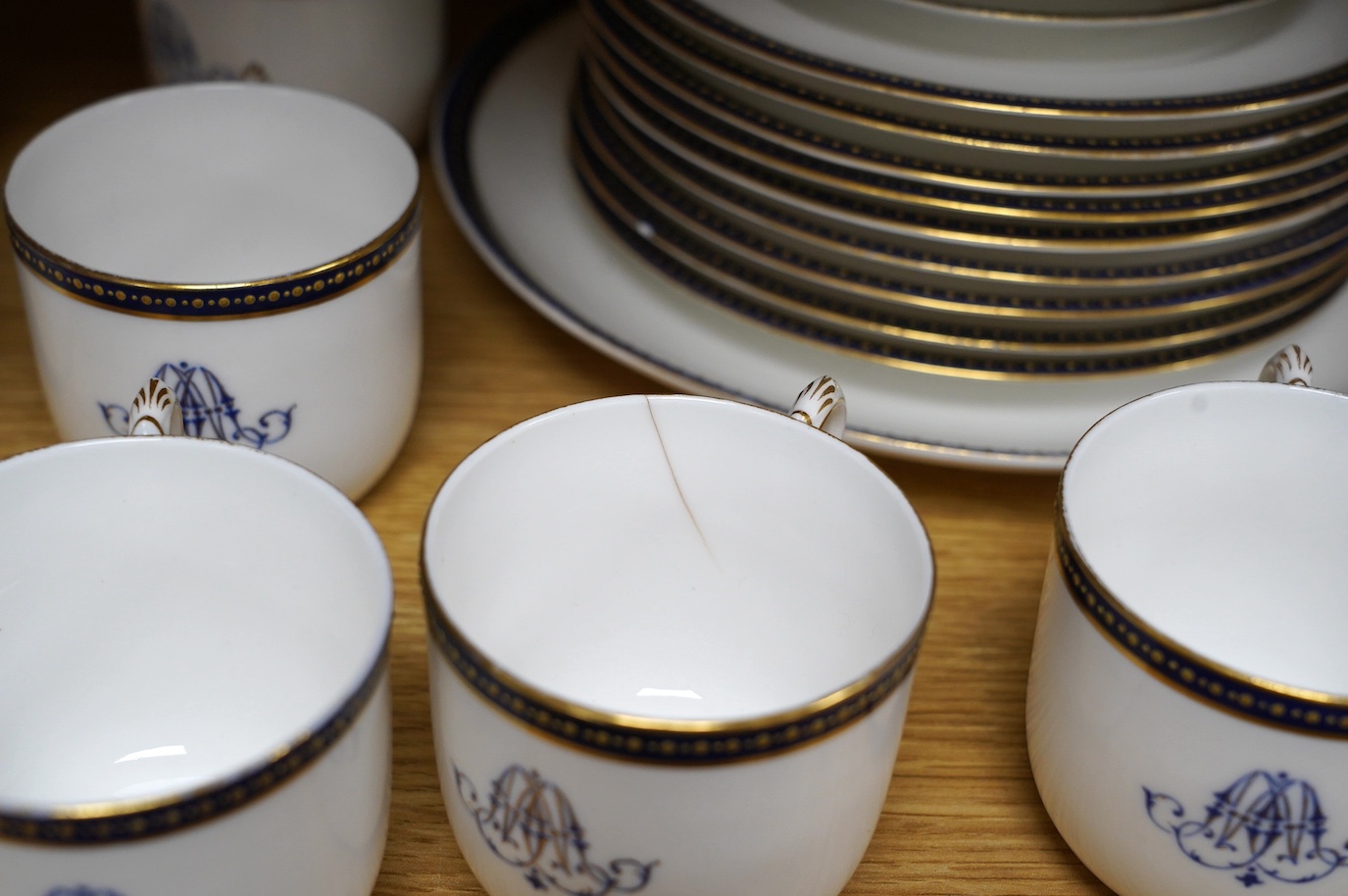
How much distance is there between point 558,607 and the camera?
0.46m

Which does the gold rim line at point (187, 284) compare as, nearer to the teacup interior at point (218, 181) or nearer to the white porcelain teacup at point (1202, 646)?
the teacup interior at point (218, 181)


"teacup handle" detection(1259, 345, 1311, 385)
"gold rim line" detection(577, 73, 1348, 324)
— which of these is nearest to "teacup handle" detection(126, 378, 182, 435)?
"gold rim line" detection(577, 73, 1348, 324)

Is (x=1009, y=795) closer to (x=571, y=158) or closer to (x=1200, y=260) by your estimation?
(x=1200, y=260)

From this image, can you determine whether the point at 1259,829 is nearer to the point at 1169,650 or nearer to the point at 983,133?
the point at 1169,650

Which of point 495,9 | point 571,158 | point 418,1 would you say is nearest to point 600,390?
point 571,158

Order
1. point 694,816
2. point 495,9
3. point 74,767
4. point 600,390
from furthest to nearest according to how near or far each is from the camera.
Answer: point 495,9 → point 600,390 → point 74,767 → point 694,816

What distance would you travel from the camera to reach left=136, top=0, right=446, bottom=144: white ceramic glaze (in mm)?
631

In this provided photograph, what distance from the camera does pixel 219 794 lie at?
0.29m

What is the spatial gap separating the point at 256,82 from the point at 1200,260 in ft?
1.31

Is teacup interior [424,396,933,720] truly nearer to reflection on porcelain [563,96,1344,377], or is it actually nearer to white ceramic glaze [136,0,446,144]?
reflection on porcelain [563,96,1344,377]

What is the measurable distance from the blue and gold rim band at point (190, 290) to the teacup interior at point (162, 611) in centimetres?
6

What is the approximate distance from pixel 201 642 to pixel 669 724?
199 millimetres

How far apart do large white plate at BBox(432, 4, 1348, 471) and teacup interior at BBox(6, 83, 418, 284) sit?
5 centimetres

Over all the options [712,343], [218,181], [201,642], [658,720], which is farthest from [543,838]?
[218,181]
